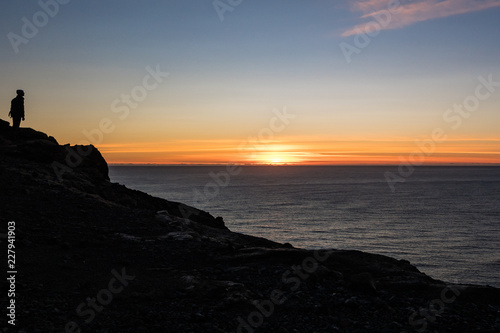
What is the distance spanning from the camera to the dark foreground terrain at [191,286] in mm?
10148

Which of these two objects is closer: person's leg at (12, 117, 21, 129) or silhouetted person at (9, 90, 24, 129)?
silhouetted person at (9, 90, 24, 129)

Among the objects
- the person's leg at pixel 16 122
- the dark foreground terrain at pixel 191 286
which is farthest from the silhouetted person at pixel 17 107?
the dark foreground terrain at pixel 191 286

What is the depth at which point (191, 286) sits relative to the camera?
39.5ft

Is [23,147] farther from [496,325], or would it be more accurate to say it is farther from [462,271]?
[462,271]

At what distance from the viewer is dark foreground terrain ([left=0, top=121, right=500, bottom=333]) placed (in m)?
10.1

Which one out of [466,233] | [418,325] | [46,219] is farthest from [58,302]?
[466,233]

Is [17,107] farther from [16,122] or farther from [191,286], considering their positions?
[191,286]

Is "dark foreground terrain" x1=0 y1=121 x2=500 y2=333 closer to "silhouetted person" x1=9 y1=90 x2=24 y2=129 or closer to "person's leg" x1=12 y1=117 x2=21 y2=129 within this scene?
"silhouetted person" x1=9 y1=90 x2=24 y2=129

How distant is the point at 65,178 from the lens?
24.4 metres

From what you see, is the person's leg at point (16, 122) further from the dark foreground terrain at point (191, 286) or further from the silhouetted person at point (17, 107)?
the dark foreground terrain at point (191, 286)

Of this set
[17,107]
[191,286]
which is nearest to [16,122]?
[17,107]

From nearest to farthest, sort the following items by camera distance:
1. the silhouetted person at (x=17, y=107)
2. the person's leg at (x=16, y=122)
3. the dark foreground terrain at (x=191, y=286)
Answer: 1. the dark foreground terrain at (x=191, y=286)
2. the silhouetted person at (x=17, y=107)
3. the person's leg at (x=16, y=122)

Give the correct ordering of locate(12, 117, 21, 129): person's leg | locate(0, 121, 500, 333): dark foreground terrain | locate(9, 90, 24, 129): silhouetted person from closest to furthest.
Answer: locate(0, 121, 500, 333): dark foreground terrain → locate(9, 90, 24, 129): silhouetted person → locate(12, 117, 21, 129): person's leg

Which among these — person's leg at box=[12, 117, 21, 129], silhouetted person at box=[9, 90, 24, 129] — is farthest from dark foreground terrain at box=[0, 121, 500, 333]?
person's leg at box=[12, 117, 21, 129]
